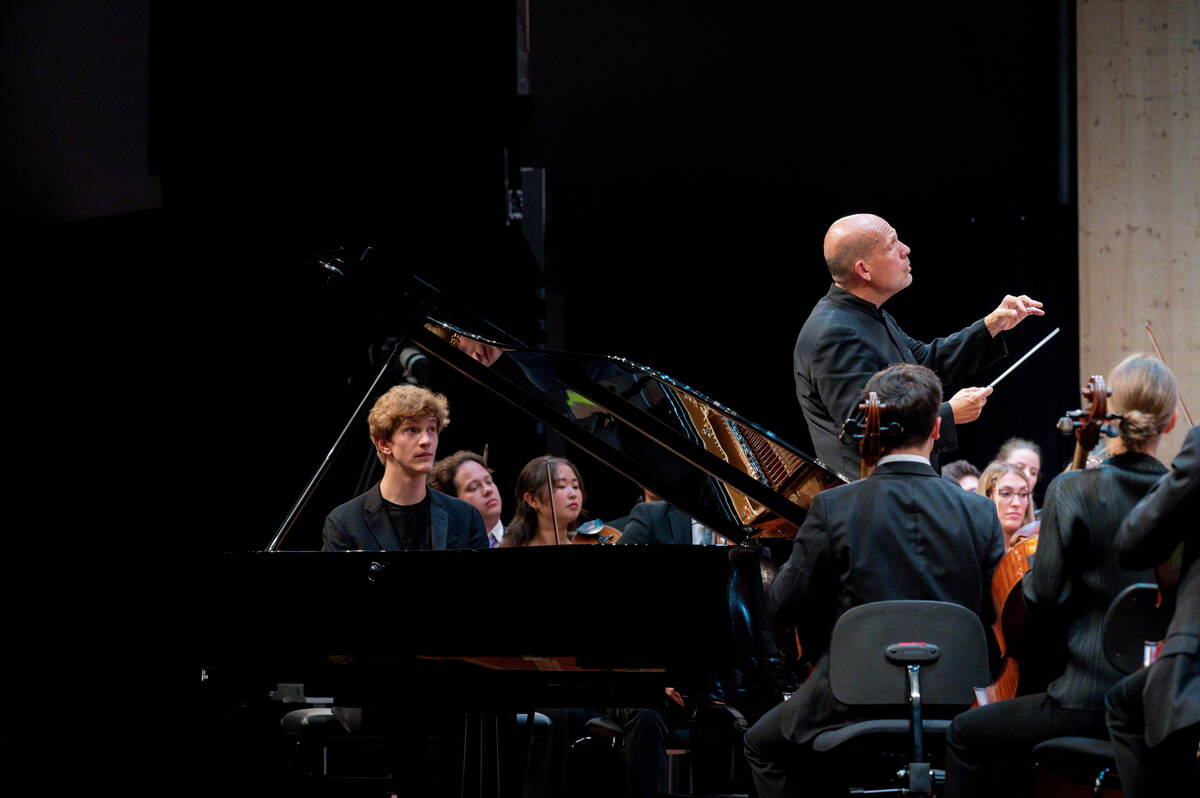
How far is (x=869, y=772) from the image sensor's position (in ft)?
12.8

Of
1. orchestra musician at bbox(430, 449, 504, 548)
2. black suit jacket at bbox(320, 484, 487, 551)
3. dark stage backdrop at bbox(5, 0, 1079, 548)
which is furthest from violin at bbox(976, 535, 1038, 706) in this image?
dark stage backdrop at bbox(5, 0, 1079, 548)

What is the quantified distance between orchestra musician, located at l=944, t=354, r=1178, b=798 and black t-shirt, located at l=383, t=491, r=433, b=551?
187 cm

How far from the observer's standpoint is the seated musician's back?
126 inches

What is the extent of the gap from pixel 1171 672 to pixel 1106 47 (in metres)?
5.71

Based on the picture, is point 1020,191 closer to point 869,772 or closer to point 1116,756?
point 869,772

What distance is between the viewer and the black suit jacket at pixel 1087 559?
3.02 meters

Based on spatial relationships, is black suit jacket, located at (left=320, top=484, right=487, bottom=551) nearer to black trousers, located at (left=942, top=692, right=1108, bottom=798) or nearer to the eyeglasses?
black trousers, located at (left=942, top=692, right=1108, bottom=798)

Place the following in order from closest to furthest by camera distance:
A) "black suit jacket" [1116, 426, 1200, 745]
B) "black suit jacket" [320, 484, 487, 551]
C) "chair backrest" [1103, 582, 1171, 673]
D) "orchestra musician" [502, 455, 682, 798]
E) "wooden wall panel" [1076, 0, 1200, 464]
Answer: "black suit jacket" [1116, 426, 1200, 745], "chair backrest" [1103, 582, 1171, 673], "black suit jacket" [320, 484, 487, 551], "orchestra musician" [502, 455, 682, 798], "wooden wall panel" [1076, 0, 1200, 464]

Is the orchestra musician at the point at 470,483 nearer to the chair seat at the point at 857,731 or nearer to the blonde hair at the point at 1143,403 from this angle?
the chair seat at the point at 857,731

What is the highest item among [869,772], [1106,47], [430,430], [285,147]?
[1106,47]

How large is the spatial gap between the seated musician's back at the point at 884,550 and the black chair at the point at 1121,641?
370mm

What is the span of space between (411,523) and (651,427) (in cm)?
111

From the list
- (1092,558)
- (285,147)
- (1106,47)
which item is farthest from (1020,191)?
(1092,558)

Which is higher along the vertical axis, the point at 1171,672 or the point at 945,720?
the point at 1171,672
